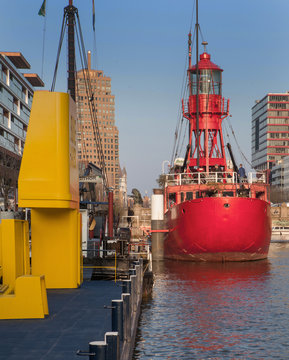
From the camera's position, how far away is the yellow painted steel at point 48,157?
695 inches

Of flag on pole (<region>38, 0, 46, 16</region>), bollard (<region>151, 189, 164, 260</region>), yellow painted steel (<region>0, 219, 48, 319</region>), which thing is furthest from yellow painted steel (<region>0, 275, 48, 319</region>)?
flag on pole (<region>38, 0, 46, 16</region>)

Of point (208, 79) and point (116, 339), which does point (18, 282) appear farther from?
point (208, 79)

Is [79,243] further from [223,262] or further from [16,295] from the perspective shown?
[223,262]

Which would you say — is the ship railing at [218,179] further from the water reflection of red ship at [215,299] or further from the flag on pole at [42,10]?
the flag on pole at [42,10]

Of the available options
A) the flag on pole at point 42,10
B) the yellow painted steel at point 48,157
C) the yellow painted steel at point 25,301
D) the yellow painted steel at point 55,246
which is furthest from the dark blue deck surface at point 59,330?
the flag on pole at point 42,10

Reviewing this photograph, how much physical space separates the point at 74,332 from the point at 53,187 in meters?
6.19

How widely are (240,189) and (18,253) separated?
30386mm

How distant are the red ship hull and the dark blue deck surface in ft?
80.6

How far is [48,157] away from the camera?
18.1 m

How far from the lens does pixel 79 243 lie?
2064cm

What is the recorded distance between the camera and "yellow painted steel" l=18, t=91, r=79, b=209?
17656 mm

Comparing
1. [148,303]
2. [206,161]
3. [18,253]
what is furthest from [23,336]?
[206,161]

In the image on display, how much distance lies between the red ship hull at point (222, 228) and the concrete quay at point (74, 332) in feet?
81.6

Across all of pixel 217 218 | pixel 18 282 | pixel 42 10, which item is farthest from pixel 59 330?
pixel 42 10
